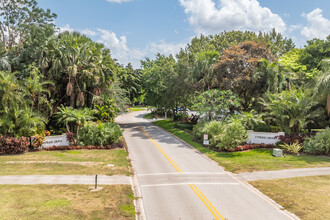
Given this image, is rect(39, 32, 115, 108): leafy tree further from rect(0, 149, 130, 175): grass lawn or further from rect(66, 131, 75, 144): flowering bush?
rect(0, 149, 130, 175): grass lawn

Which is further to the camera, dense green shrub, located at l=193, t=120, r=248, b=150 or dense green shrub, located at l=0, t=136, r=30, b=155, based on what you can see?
dense green shrub, located at l=193, t=120, r=248, b=150

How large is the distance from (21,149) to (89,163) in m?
7.14

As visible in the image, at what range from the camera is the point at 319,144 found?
21.5 m

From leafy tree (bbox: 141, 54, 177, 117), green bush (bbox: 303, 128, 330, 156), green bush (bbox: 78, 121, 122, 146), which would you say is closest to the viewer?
green bush (bbox: 303, 128, 330, 156)

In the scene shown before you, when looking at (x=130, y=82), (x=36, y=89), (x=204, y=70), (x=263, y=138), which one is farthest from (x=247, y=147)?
(x=130, y=82)

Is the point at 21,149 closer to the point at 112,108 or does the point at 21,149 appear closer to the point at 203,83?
the point at 112,108

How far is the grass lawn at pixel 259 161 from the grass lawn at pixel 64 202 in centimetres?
945

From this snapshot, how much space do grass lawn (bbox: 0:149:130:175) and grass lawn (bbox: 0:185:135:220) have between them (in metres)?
3.16

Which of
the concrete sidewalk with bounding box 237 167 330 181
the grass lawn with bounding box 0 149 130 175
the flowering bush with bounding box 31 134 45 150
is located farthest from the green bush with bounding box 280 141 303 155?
the flowering bush with bounding box 31 134 45 150

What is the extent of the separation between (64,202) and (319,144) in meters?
20.8

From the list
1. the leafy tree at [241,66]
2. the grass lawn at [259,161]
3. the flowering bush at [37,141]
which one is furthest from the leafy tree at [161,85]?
the flowering bush at [37,141]

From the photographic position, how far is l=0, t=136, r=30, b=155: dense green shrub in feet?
69.1

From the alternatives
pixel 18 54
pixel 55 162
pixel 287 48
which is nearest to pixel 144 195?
pixel 55 162

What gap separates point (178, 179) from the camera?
16.3 metres
